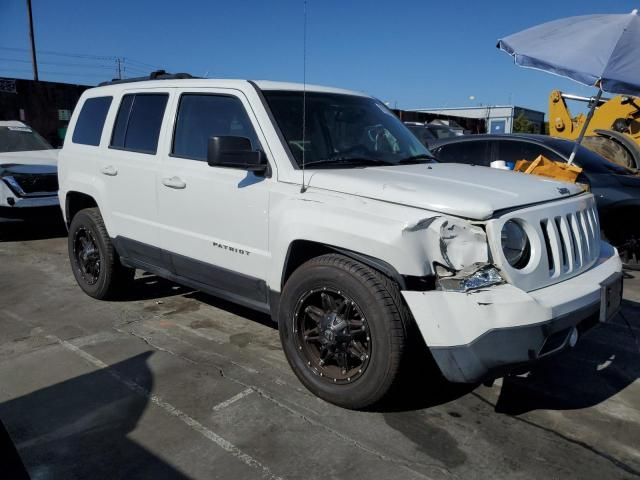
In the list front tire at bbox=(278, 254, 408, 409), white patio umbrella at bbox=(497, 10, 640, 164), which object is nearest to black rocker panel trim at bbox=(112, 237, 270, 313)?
front tire at bbox=(278, 254, 408, 409)

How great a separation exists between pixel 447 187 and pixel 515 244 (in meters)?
0.47

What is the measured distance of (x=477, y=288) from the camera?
257cm

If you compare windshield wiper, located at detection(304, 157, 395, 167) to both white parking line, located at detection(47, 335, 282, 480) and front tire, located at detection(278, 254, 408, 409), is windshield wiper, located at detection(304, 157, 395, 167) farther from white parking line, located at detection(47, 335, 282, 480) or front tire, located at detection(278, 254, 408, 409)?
white parking line, located at detection(47, 335, 282, 480)

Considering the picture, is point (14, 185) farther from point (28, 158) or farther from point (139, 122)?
point (139, 122)

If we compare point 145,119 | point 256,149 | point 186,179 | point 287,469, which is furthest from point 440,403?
point 145,119

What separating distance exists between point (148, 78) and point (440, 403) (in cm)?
358

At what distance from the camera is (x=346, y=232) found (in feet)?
9.53

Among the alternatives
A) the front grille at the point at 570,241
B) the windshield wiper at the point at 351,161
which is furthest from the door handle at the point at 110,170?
the front grille at the point at 570,241

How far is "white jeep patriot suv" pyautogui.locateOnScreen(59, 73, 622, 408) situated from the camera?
2.63 m

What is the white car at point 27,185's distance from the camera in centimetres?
784

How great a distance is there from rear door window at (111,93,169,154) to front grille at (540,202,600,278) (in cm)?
296

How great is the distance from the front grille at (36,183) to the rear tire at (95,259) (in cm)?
328

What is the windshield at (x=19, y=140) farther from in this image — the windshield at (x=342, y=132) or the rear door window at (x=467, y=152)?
the windshield at (x=342, y=132)

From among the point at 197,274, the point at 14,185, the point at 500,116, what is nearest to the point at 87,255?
the point at 197,274
